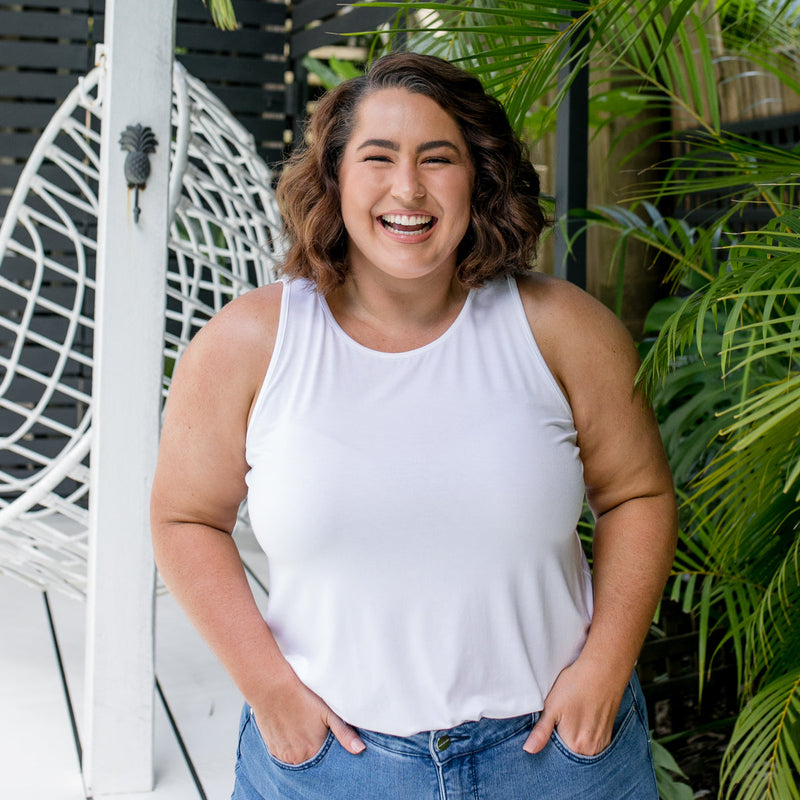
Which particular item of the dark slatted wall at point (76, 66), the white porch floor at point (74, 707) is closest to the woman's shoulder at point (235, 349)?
the white porch floor at point (74, 707)

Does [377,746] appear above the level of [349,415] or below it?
below

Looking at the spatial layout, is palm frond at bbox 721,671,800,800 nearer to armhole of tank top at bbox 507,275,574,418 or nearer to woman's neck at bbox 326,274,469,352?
armhole of tank top at bbox 507,275,574,418

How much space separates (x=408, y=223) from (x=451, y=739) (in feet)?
1.84

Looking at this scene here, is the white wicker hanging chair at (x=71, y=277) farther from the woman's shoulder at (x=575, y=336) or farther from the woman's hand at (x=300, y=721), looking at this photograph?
the woman's hand at (x=300, y=721)

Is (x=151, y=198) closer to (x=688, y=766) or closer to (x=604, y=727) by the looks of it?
(x=604, y=727)

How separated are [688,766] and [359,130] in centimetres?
143

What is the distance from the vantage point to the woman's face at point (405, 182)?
1123 mm

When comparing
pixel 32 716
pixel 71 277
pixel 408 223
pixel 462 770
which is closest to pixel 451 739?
pixel 462 770

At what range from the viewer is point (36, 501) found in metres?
2.13

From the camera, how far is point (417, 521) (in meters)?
1.07

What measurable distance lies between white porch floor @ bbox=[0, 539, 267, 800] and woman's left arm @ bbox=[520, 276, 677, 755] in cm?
95

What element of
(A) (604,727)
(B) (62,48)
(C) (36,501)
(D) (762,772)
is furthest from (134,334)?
(B) (62,48)

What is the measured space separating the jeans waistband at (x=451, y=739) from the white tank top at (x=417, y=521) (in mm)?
13

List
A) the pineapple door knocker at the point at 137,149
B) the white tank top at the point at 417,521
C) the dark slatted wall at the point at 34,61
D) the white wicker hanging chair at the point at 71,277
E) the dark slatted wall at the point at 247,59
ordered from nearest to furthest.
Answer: the white tank top at the point at 417,521 < the pineapple door knocker at the point at 137,149 < the white wicker hanging chair at the point at 71,277 < the dark slatted wall at the point at 34,61 < the dark slatted wall at the point at 247,59
